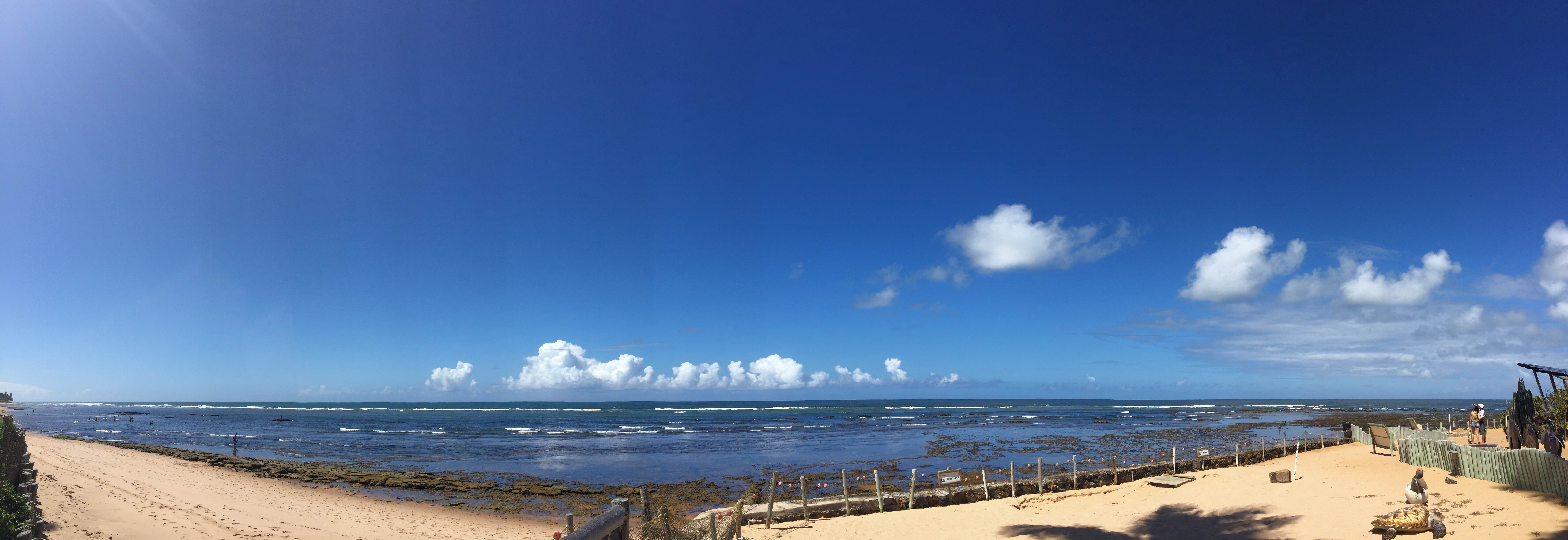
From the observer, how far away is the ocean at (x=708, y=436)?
107ft

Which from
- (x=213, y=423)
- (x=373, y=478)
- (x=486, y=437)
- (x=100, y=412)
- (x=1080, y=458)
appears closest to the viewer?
(x=373, y=478)

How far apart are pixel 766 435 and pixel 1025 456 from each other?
2209cm

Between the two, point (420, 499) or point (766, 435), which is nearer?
point (420, 499)

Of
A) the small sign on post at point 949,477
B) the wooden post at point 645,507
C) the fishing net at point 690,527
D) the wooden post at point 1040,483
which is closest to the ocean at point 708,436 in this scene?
the wooden post at point 1040,483

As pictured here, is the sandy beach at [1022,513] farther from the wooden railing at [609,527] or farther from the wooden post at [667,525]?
the wooden railing at [609,527]

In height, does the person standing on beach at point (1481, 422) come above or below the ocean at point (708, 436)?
above

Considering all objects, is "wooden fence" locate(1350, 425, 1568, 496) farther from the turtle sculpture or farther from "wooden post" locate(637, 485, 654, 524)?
"wooden post" locate(637, 485, 654, 524)

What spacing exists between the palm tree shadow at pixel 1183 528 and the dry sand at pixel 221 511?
42.0 feet

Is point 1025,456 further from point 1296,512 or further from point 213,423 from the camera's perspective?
point 213,423

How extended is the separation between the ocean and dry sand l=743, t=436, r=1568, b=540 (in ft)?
13.2

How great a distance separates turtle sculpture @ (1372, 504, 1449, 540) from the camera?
1055cm

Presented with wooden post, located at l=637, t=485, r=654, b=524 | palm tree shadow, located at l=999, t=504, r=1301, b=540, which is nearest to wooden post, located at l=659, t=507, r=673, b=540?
wooden post, located at l=637, t=485, r=654, b=524

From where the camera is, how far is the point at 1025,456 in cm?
3450

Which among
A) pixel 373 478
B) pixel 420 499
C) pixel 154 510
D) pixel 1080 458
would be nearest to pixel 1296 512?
pixel 1080 458
